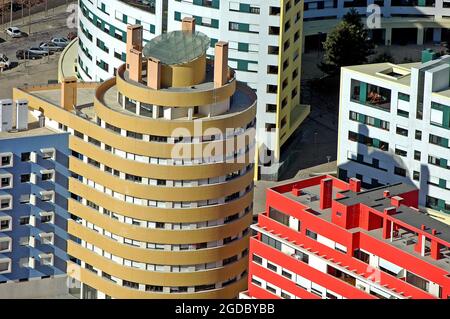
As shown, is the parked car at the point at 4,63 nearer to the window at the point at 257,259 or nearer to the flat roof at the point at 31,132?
the flat roof at the point at 31,132

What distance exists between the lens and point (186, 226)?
12638 centimetres

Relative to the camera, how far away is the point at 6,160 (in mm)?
129125

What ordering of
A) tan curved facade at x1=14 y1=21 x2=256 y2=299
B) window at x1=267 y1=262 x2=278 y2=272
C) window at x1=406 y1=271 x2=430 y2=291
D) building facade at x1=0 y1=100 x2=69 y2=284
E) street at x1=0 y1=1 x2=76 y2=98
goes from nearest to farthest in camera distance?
window at x1=406 y1=271 x2=430 y2=291 → window at x1=267 y1=262 x2=278 y2=272 → tan curved facade at x1=14 y1=21 x2=256 y2=299 → building facade at x1=0 y1=100 x2=69 y2=284 → street at x1=0 y1=1 x2=76 y2=98

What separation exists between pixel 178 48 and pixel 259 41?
31.0m

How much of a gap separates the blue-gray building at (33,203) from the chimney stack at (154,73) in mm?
8145

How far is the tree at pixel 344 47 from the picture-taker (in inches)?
6777

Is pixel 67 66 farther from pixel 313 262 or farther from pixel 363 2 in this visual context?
pixel 313 262

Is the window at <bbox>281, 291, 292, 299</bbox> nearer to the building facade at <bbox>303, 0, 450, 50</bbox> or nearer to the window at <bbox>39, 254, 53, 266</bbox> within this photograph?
the window at <bbox>39, 254, 53, 266</bbox>

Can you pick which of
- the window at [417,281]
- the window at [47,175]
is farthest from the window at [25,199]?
the window at [417,281]

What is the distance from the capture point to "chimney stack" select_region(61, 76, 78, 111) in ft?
432

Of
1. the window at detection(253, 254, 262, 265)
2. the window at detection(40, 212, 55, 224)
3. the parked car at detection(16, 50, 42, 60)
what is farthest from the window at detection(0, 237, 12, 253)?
the parked car at detection(16, 50, 42, 60)

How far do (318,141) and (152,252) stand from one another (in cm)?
4263

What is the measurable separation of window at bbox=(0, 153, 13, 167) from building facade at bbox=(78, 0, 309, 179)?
1274 inches

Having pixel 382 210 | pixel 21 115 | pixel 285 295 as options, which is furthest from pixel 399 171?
pixel 382 210
